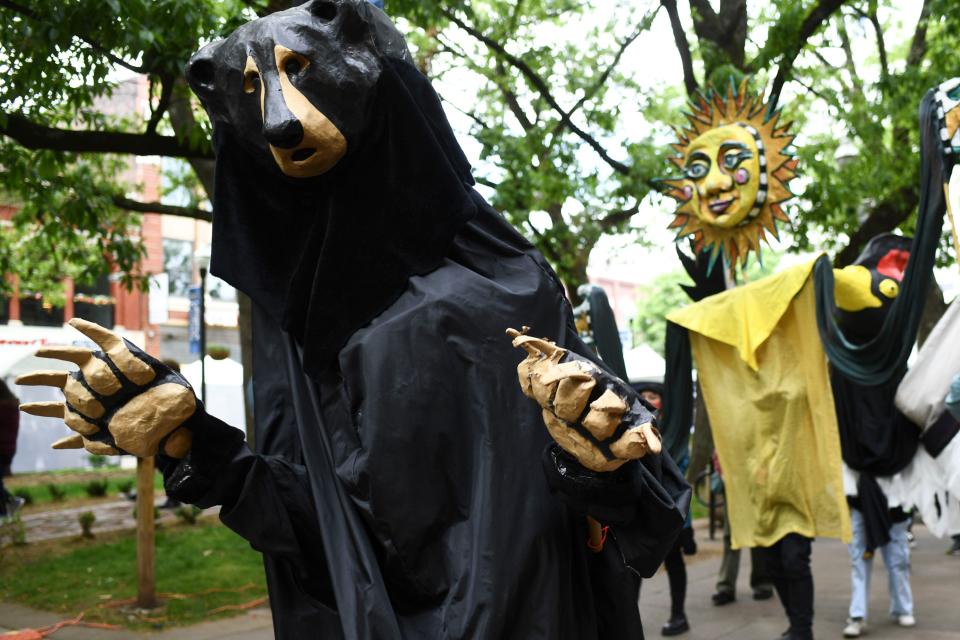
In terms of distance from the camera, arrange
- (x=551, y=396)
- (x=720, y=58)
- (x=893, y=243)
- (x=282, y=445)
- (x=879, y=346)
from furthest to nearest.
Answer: (x=720, y=58)
(x=893, y=243)
(x=879, y=346)
(x=282, y=445)
(x=551, y=396)

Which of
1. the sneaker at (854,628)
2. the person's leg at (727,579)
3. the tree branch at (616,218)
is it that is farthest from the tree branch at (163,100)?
the tree branch at (616,218)

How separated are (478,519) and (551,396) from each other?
372 millimetres

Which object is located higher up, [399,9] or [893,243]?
[399,9]

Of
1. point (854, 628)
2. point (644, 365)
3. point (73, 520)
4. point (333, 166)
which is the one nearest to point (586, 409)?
point (333, 166)

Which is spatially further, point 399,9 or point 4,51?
point 399,9

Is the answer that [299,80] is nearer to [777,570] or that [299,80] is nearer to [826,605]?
[777,570]

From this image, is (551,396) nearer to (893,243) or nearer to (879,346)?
(879,346)

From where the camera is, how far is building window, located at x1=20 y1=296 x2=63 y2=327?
26.8m

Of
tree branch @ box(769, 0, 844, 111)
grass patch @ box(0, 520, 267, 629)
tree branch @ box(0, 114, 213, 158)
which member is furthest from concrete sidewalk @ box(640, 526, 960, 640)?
tree branch @ box(0, 114, 213, 158)

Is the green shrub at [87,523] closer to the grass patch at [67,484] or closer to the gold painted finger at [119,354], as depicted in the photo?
the grass patch at [67,484]

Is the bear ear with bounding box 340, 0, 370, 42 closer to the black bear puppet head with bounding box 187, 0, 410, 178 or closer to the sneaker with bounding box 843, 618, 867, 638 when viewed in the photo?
the black bear puppet head with bounding box 187, 0, 410, 178

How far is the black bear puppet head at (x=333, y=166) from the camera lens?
1.88 m

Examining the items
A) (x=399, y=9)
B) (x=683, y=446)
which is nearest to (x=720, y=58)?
(x=399, y=9)

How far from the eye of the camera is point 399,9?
305 inches
